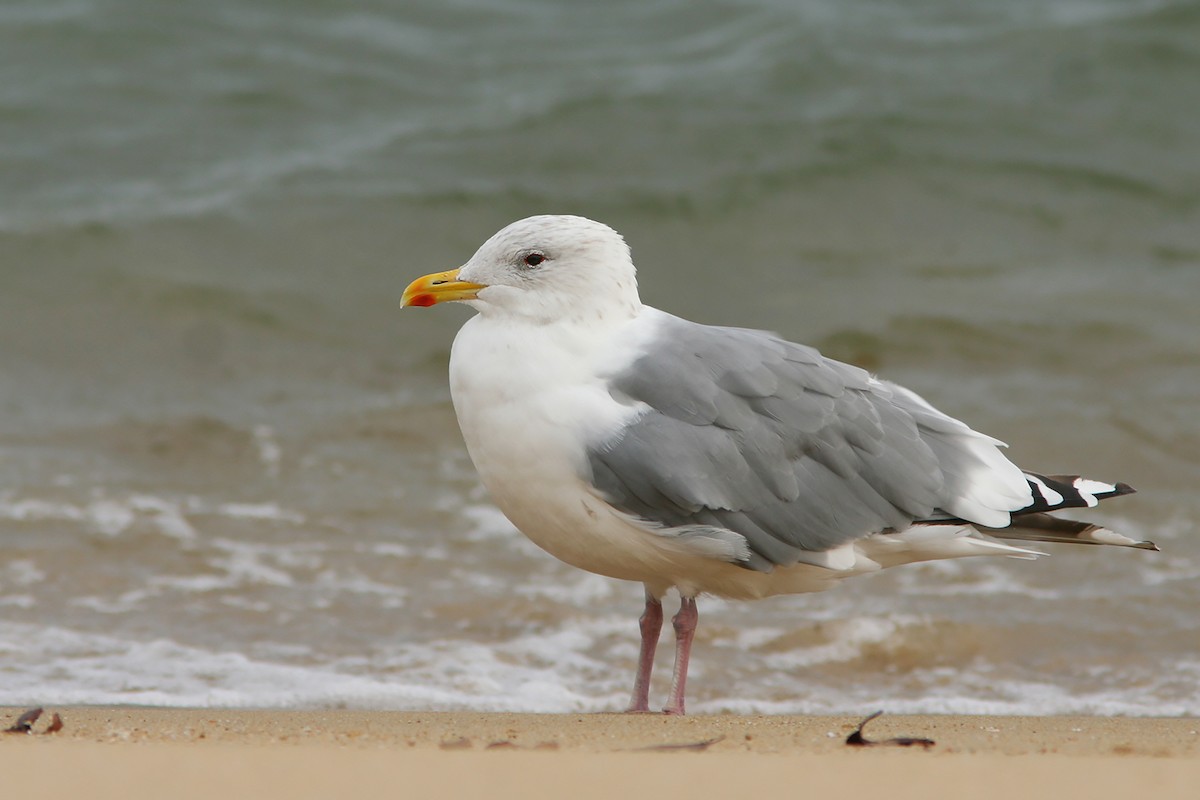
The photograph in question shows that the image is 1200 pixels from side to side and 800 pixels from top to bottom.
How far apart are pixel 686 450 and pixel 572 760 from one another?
1167mm

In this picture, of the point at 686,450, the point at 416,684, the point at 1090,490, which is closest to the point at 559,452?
the point at 686,450

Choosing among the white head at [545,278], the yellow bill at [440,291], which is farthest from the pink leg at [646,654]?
the yellow bill at [440,291]

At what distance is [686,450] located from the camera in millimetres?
4016

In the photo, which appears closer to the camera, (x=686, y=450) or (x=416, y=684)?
(x=686, y=450)

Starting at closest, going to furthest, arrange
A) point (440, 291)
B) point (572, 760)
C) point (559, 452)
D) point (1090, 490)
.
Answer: point (572, 760) → point (559, 452) → point (440, 291) → point (1090, 490)

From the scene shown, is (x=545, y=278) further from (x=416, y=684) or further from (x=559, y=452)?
(x=416, y=684)

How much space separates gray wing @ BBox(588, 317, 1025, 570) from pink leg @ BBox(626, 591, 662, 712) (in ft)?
1.67

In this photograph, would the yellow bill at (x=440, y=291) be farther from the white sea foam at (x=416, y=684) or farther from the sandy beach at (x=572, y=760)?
the white sea foam at (x=416, y=684)

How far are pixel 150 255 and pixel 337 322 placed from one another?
4.45ft

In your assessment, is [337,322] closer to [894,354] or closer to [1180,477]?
[894,354]

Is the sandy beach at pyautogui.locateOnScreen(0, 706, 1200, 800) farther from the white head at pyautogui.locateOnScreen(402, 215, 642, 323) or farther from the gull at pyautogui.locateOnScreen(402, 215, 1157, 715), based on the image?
the white head at pyautogui.locateOnScreen(402, 215, 642, 323)

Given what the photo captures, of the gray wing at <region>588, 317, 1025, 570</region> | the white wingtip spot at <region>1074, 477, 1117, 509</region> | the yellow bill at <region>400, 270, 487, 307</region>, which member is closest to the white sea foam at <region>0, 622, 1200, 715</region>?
the white wingtip spot at <region>1074, 477, 1117, 509</region>

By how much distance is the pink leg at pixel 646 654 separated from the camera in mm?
4340

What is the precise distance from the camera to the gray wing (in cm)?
398
